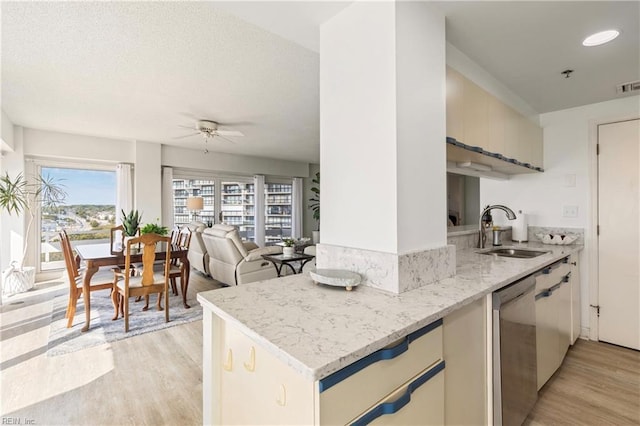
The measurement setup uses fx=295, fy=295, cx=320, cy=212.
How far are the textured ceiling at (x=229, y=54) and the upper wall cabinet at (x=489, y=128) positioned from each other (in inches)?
8.9

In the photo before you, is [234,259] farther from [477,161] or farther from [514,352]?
[514,352]

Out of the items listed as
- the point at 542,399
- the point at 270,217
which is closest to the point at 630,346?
the point at 542,399

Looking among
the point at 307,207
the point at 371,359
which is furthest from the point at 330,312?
the point at 307,207

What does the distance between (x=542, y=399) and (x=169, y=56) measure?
142 inches

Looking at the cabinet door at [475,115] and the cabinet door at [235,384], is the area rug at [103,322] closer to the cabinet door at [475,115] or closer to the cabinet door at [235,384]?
the cabinet door at [235,384]

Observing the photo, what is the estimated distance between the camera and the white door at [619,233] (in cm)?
253

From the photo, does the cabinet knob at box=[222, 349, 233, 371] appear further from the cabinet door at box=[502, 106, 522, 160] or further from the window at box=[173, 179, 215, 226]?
the window at box=[173, 179, 215, 226]

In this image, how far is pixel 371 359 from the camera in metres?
0.82

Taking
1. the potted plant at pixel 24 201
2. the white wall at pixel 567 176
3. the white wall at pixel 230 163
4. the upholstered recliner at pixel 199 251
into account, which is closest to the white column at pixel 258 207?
the white wall at pixel 230 163

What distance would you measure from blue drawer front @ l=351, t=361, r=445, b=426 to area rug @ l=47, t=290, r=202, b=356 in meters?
2.83

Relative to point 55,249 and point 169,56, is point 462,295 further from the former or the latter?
point 55,249

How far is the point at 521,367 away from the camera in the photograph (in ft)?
5.01

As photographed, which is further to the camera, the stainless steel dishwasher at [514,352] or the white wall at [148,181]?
the white wall at [148,181]

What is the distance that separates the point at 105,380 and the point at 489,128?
3267 millimetres
